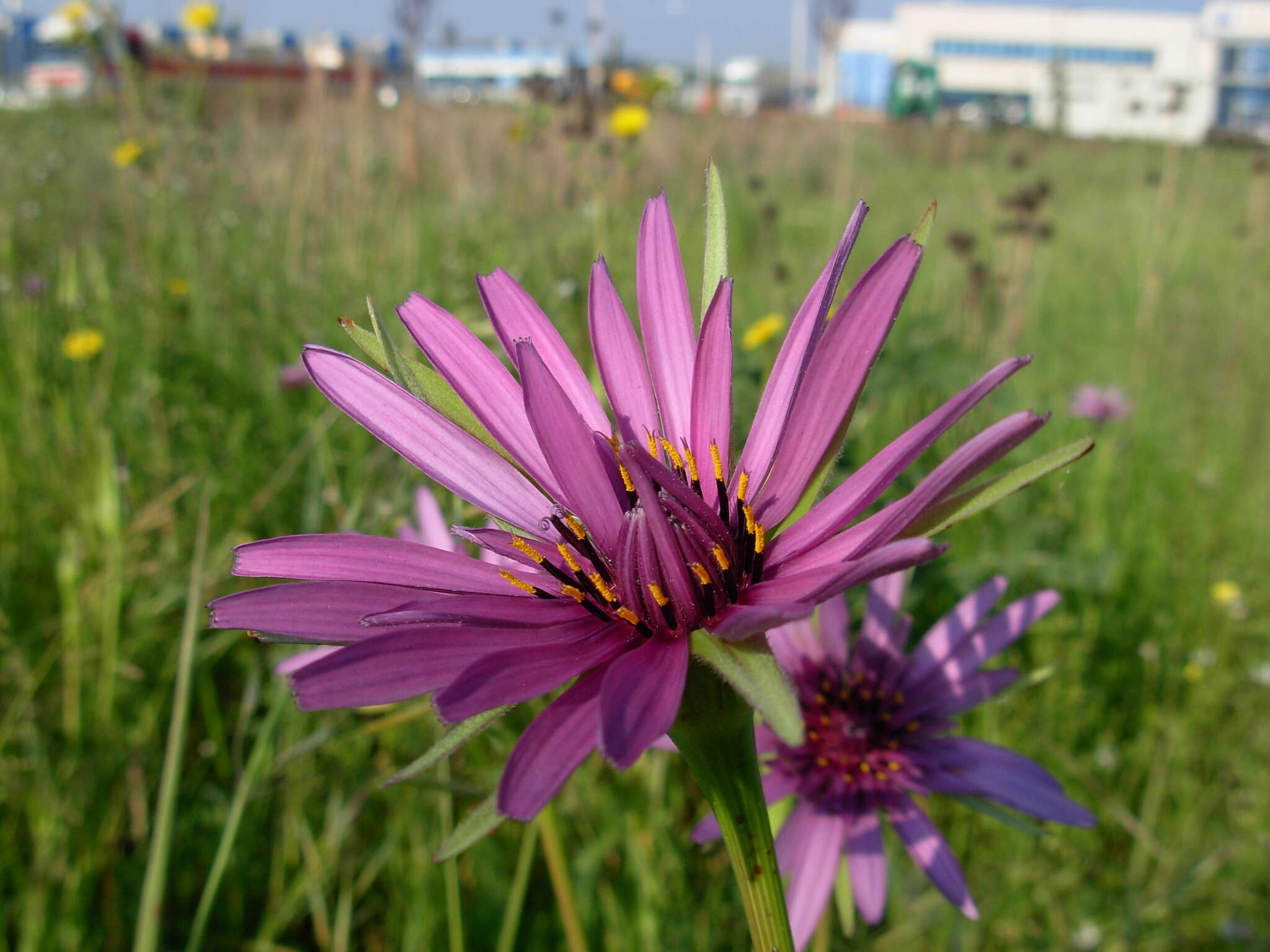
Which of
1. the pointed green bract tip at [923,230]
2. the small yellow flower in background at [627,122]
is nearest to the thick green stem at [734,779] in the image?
the pointed green bract tip at [923,230]

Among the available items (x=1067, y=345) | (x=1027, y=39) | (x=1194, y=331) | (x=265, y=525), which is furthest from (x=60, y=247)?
(x=1027, y=39)

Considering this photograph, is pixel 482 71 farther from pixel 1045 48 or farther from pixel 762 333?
pixel 1045 48

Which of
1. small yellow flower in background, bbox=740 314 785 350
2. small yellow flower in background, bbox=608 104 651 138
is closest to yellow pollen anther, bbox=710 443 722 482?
small yellow flower in background, bbox=740 314 785 350

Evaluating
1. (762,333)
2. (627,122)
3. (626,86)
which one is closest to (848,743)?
(762,333)

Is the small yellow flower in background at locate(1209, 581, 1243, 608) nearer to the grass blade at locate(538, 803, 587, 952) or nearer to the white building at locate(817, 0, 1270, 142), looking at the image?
the grass blade at locate(538, 803, 587, 952)

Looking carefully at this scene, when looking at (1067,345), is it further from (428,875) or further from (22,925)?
→ (22,925)

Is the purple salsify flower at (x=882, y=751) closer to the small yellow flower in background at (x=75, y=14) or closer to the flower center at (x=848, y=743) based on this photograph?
the flower center at (x=848, y=743)
